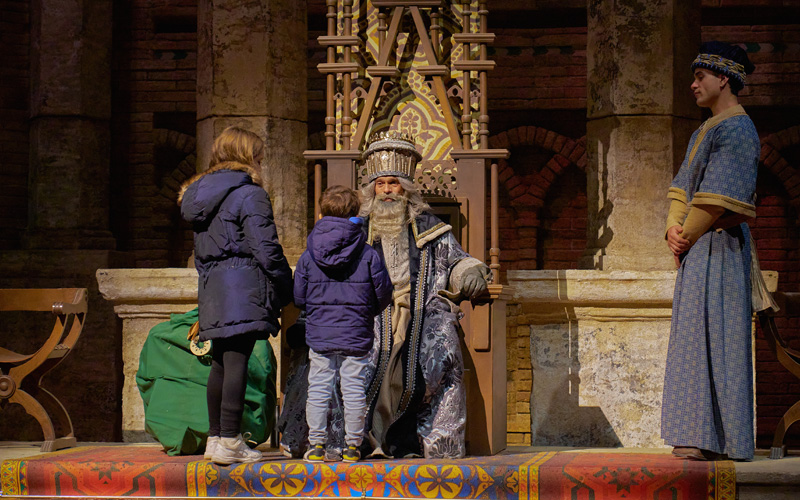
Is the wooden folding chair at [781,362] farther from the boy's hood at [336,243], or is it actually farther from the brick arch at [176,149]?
the brick arch at [176,149]

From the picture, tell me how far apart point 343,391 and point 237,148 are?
1194mm

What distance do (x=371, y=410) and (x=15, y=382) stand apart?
1.81 m

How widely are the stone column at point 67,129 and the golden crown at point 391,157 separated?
14.9ft

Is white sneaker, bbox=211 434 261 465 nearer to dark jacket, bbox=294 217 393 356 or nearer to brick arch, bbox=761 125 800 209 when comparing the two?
dark jacket, bbox=294 217 393 356

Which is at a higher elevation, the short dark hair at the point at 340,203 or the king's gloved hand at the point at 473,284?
the short dark hair at the point at 340,203

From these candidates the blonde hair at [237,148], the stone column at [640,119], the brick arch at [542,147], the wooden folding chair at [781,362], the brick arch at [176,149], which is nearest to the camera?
the blonde hair at [237,148]

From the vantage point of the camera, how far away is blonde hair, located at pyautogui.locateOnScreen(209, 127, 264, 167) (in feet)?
16.2

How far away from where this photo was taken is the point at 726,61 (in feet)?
16.1

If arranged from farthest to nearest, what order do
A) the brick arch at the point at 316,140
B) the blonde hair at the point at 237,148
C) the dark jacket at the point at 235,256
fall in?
1. the brick arch at the point at 316,140
2. the blonde hair at the point at 237,148
3. the dark jacket at the point at 235,256

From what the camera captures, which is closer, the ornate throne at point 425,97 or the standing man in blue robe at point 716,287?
the standing man in blue robe at point 716,287

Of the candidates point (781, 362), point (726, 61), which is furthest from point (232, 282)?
point (781, 362)

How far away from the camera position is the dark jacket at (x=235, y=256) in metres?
4.72

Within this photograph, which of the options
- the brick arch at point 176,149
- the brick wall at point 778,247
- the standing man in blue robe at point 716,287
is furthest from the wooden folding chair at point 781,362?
the brick arch at point 176,149

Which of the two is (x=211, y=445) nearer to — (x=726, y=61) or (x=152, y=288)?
(x=152, y=288)
